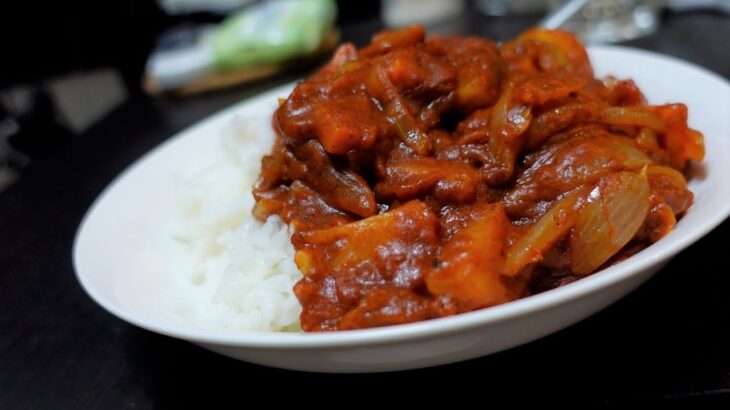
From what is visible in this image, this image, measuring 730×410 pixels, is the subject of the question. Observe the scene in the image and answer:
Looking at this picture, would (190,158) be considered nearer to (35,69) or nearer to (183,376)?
(183,376)

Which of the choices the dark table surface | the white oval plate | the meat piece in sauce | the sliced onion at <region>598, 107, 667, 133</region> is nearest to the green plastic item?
the white oval plate

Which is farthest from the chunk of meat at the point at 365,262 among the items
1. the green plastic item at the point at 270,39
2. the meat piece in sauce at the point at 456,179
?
the green plastic item at the point at 270,39

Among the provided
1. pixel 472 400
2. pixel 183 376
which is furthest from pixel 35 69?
pixel 472 400

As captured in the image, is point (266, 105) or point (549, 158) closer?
point (549, 158)

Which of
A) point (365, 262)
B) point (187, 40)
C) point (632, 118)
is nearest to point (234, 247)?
point (365, 262)

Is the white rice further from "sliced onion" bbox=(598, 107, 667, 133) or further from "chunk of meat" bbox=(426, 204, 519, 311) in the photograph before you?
"sliced onion" bbox=(598, 107, 667, 133)

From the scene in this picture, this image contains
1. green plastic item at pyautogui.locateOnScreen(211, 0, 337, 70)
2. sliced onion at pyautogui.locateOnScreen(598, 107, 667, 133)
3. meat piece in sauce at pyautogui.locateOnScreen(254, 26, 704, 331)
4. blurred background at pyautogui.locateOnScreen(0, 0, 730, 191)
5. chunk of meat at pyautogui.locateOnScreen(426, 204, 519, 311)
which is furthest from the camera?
green plastic item at pyautogui.locateOnScreen(211, 0, 337, 70)
